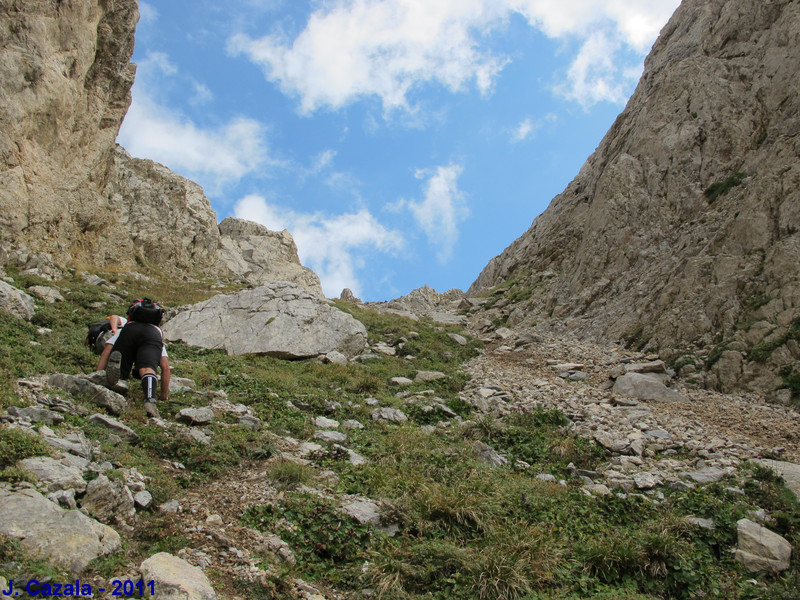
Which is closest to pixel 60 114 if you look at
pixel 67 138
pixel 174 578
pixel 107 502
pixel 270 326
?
pixel 67 138

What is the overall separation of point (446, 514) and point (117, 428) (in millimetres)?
4421

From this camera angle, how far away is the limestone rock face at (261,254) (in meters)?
42.0

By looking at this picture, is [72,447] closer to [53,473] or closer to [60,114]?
[53,473]

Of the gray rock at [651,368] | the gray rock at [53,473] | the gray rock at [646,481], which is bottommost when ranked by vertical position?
the gray rock at [53,473]

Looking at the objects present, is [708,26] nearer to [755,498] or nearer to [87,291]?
[755,498]

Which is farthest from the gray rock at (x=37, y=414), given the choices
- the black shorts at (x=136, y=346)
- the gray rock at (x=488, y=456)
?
the gray rock at (x=488, y=456)

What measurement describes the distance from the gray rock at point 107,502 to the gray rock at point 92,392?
2598mm

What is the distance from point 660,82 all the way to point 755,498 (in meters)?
25.5

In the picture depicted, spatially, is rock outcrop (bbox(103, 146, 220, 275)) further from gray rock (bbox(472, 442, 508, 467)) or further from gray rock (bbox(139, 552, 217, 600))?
gray rock (bbox(139, 552, 217, 600))

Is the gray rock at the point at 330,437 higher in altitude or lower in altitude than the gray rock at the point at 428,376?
lower

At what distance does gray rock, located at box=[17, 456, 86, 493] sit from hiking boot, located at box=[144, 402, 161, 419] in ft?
8.38

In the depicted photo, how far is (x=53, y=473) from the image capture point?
523 centimetres

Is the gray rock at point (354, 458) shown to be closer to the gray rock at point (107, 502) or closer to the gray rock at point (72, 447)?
the gray rock at point (107, 502)

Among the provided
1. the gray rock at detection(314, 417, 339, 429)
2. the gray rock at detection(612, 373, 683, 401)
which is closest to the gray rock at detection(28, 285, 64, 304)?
the gray rock at detection(314, 417, 339, 429)
